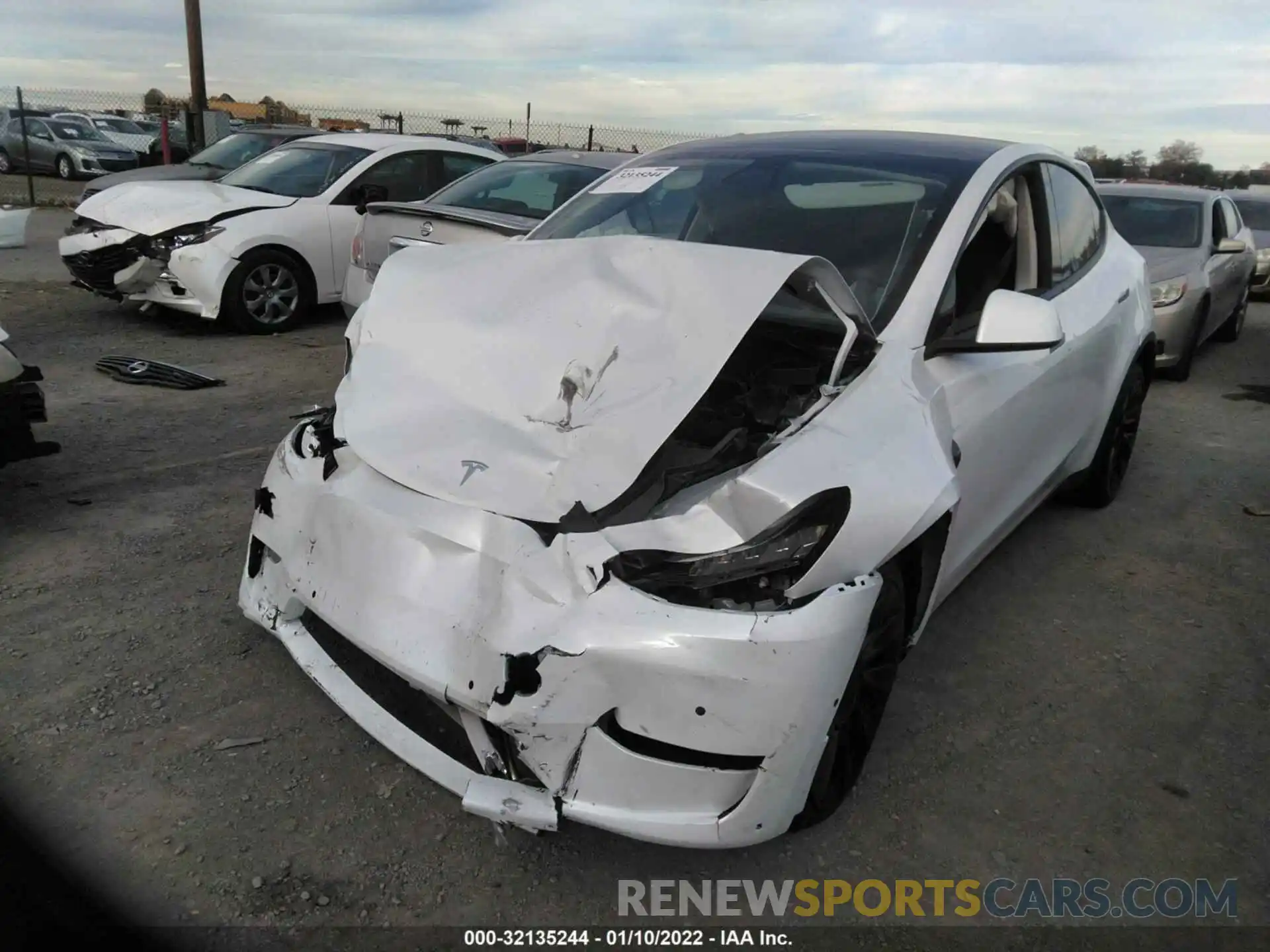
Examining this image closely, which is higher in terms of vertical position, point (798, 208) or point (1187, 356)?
point (798, 208)

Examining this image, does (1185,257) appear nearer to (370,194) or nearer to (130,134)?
(370,194)

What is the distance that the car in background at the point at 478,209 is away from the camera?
224 inches

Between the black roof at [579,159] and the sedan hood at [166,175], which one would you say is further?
the sedan hood at [166,175]

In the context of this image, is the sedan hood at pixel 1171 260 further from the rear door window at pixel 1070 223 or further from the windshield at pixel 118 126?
the windshield at pixel 118 126

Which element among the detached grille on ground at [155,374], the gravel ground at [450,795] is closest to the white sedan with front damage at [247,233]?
the detached grille on ground at [155,374]

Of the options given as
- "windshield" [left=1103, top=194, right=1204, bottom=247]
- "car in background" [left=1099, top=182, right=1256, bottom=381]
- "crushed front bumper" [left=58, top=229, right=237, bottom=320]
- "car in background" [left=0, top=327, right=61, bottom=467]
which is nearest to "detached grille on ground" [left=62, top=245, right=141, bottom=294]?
"crushed front bumper" [left=58, top=229, right=237, bottom=320]

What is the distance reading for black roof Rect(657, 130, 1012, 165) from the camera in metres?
3.42

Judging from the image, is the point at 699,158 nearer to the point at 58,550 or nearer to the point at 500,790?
the point at 500,790

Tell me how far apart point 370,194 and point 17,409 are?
14.5ft

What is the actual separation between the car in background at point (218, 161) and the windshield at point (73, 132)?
1219 centimetres

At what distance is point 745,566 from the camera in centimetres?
205

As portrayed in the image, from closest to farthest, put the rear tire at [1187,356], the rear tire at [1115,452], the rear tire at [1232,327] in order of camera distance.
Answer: the rear tire at [1115,452] → the rear tire at [1187,356] → the rear tire at [1232,327]

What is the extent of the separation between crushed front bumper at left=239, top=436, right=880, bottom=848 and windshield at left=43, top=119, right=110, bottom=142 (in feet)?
72.6

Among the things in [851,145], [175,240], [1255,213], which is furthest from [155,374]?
[1255,213]
